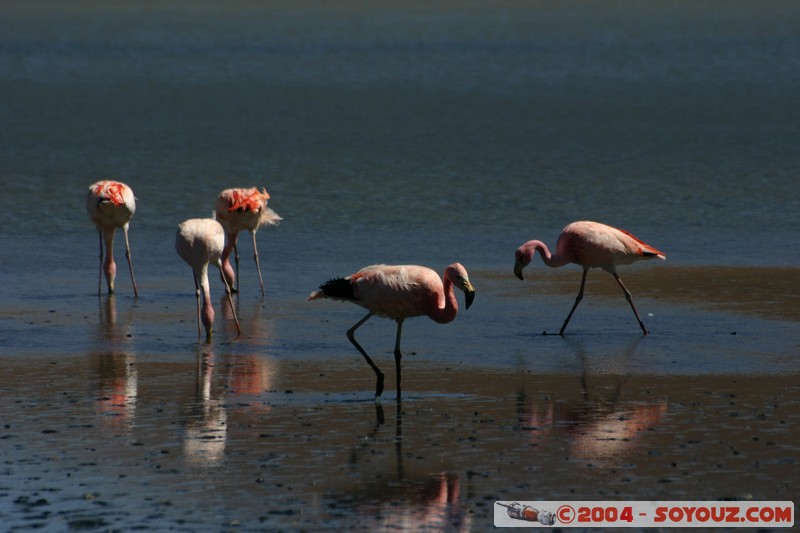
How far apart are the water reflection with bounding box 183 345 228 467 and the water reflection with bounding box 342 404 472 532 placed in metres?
0.76

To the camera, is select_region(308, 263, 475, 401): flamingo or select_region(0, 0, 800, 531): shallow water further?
select_region(308, 263, 475, 401): flamingo

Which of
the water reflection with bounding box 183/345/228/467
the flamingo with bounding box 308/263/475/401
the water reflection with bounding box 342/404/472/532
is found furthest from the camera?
the flamingo with bounding box 308/263/475/401

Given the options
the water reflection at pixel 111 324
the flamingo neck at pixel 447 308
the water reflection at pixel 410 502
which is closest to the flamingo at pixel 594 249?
the flamingo neck at pixel 447 308

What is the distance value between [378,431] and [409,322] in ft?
12.6

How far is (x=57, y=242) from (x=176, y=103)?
494 inches

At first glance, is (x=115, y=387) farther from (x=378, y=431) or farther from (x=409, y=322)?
(x=409, y=322)

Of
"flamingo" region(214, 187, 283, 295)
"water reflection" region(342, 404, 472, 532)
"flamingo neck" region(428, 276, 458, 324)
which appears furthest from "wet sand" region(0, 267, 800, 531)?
"flamingo" region(214, 187, 283, 295)

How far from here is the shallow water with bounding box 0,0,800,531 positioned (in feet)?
23.4

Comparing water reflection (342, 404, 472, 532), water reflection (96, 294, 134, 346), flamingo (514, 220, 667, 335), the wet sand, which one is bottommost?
water reflection (342, 404, 472, 532)

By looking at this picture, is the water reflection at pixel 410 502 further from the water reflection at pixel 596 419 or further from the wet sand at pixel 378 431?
the water reflection at pixel 596 419

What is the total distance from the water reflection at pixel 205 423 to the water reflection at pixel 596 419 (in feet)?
5.57

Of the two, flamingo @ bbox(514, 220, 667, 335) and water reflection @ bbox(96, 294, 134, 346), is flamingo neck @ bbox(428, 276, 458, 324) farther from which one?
water reflection @ bbox(96, 294, 134, 346)

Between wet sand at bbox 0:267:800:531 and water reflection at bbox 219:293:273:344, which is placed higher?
water reflection at bbox 219:293:273:344

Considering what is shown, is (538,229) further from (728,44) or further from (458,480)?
(728,44)
